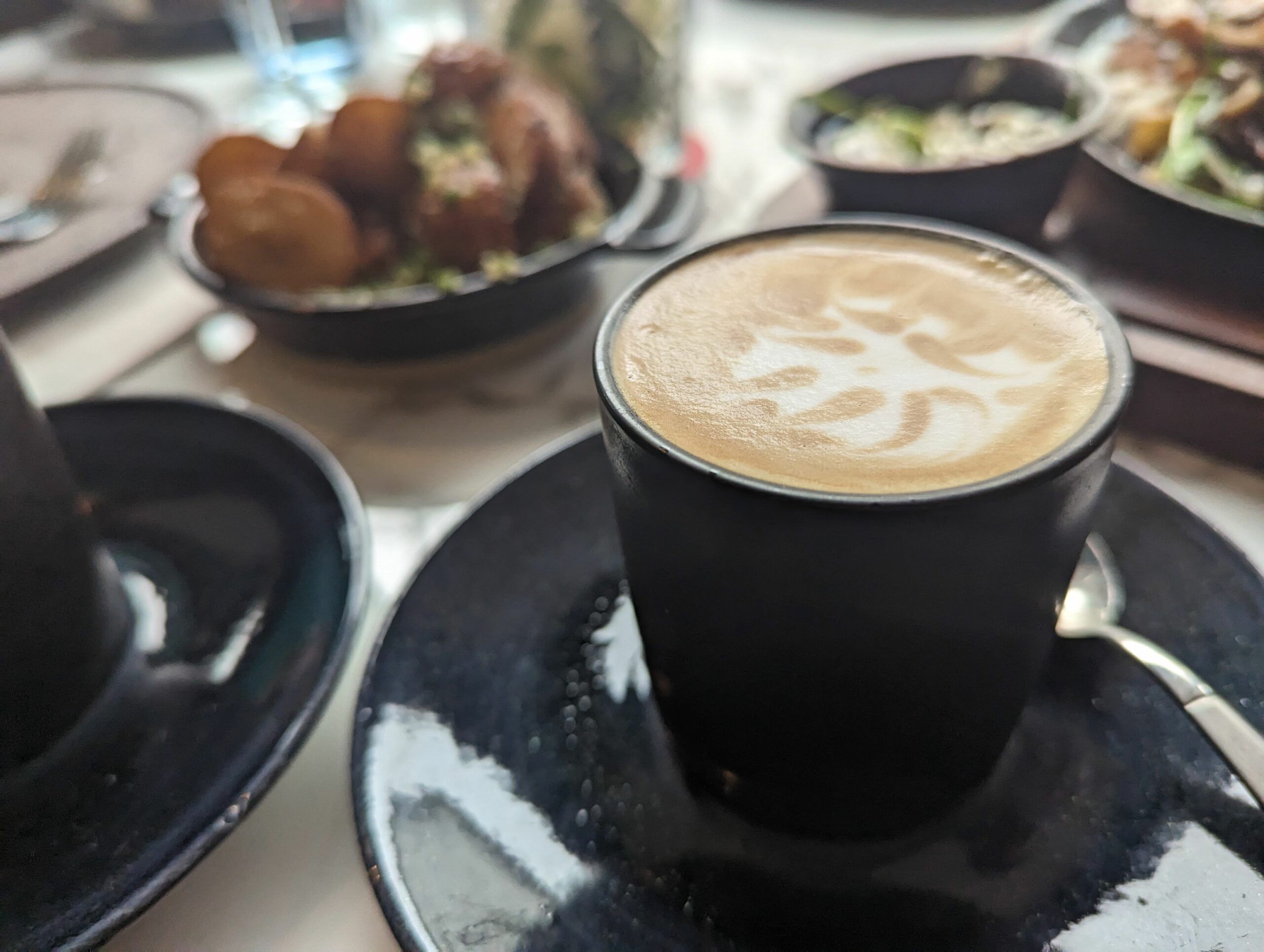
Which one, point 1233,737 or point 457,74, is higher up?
point 457,74

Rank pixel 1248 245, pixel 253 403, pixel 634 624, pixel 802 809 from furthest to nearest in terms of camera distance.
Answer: pixel 253 403 → pixel 1248 245 → pixel 634 624 → pixel 802 809

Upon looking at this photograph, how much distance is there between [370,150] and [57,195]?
0.37 m

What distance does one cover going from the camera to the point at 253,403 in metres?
0.88

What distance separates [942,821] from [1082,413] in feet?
0.67

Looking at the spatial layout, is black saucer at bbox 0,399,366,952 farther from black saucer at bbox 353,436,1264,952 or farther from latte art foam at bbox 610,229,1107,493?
latte art foam at bbox 610,229,1107,493

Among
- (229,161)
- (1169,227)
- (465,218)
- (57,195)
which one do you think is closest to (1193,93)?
(1169,227)

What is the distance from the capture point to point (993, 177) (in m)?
0.86

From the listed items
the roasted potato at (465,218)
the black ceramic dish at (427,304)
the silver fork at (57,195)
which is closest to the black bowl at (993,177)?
the black ceramic dish at (427,304)

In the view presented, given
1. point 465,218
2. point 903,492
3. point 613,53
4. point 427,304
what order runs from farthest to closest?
1. point 613,53
2. point 465,218
3. point 427,304
4. point 903,492

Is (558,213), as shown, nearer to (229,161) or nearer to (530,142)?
(530,142)

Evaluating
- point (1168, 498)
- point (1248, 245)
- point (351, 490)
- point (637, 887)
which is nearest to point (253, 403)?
point (351, 490)

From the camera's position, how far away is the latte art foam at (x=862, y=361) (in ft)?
1.36

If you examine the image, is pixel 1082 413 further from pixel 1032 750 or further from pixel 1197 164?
pixel 1197 164

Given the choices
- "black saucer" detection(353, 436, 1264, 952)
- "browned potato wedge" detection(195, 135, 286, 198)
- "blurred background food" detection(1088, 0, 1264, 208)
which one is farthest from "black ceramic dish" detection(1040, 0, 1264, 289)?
"browned potato wedge" detection(195, 135, 286, 198)
